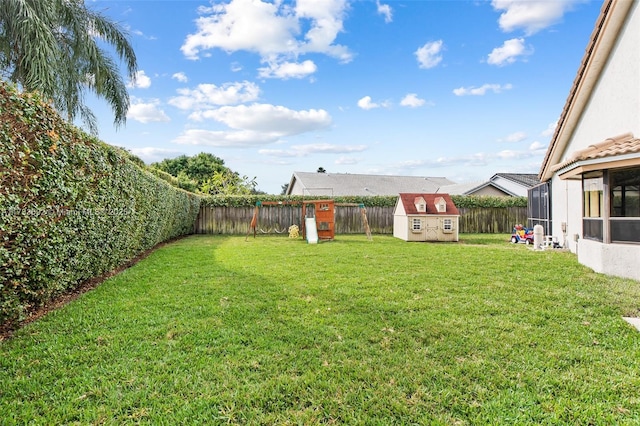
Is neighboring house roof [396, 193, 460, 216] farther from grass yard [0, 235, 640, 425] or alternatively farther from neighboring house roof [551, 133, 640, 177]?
grass yard [0, 235, 640, 425]

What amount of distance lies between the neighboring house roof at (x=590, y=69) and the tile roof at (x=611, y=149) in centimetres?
113

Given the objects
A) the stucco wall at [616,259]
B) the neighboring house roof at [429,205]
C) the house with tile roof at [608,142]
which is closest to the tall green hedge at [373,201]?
the neighboring house roof at [429,205]

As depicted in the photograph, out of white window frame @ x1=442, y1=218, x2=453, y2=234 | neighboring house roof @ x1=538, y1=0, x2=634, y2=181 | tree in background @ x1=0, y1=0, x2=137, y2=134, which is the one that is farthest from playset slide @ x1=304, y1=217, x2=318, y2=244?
tree in background @ x1=0, y1=0, x2=137, y2=134

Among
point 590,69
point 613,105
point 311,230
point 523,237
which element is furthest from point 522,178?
point 311,230

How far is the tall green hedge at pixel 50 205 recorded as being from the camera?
3168 mm

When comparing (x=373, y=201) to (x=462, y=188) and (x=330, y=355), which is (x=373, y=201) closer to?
(x=462, y=188)

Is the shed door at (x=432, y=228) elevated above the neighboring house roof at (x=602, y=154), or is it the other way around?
the neighboring house roof at (x=602, y=154)

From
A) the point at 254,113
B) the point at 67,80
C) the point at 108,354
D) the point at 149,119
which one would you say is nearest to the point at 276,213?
the point at 254,113

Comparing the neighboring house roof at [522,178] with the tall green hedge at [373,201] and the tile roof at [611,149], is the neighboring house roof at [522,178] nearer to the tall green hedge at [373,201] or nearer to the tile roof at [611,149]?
the tall green hedge at [373,201]

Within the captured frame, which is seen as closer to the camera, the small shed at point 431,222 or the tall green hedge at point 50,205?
the tall green hedge at point 50,205

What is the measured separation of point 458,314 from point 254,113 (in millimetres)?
15397

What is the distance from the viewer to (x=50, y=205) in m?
3.80

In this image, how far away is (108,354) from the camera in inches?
110

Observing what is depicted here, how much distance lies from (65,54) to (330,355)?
13.4 meters
